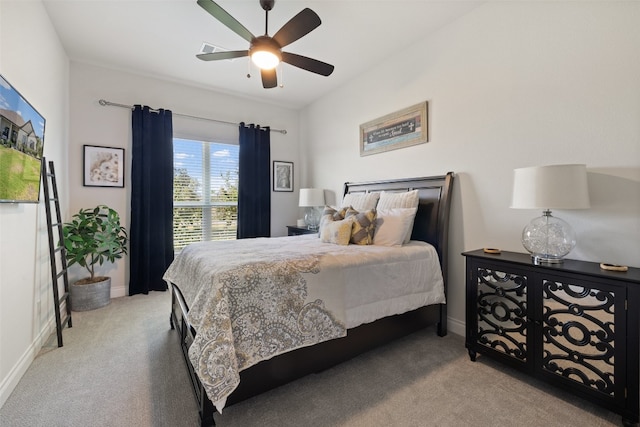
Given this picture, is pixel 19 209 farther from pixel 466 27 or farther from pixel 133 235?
pixel 466 27

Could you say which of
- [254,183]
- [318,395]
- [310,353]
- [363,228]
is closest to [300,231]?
[254,183]

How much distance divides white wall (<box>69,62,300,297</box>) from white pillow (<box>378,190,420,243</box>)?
275 cm

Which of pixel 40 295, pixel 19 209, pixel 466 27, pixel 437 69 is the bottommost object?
pixel 40 295

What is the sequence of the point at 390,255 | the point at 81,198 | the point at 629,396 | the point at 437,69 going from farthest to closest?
the point at 81,198
the point at 437,69
the point at 390,255
the point at 629,396

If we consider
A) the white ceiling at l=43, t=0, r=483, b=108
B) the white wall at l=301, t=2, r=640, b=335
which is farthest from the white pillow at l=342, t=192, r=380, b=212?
the white ceiling at l=43, t=0, r=483, b=108

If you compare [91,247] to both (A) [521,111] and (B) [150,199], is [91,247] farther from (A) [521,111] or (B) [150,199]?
(A) [521,111]

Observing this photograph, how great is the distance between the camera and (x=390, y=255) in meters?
2.20

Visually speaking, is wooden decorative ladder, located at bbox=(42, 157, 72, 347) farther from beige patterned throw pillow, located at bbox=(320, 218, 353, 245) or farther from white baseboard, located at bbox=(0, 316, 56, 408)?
beige patterned throw pillow, located at bbox=(320, 218, 353, 245)

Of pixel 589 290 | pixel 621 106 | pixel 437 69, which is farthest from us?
pixel 437 69

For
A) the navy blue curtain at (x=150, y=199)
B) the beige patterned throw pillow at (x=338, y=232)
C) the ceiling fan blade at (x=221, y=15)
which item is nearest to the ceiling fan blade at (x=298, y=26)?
the ceiling fan blade at (x=221, y=15)

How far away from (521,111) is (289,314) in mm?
2351

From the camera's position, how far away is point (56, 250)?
262 centimetres

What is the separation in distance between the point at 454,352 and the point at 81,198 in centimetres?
445

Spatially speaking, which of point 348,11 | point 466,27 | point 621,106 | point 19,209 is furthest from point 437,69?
point 19,209
